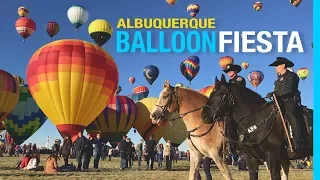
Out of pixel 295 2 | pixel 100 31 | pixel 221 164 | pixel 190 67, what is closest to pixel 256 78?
pixel 190 67

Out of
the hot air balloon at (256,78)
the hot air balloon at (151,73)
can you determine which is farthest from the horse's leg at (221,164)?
the hot air balloon at (151,73)

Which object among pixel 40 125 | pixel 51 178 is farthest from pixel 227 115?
pixel 40 125

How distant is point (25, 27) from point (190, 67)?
20.5m

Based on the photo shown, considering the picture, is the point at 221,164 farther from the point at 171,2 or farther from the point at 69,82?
the point at 171,2

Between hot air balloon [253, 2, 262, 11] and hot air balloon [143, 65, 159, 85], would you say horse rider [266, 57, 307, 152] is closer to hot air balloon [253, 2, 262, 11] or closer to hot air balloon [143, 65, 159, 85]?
hot air balloon [253, 2, 262, 11]

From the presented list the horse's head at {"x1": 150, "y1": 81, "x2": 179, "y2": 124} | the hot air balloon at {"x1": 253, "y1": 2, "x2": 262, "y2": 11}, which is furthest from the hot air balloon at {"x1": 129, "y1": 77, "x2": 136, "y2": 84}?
the horse's head at {"x1": 150, "y1": 81, "x2": 179, "y2": 124}

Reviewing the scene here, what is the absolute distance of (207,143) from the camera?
10.5 m

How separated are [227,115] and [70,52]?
25.4m

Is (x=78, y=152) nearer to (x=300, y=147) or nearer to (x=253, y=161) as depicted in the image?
(x=253, y=161)

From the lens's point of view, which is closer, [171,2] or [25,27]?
[25,27]

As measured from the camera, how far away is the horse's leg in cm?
1007

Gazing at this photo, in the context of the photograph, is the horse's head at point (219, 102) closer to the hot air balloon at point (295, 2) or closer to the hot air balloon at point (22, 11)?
the hot air balloon at point (295, 2)

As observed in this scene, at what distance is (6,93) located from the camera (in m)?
38.6

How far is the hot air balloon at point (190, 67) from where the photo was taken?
54500 mm
